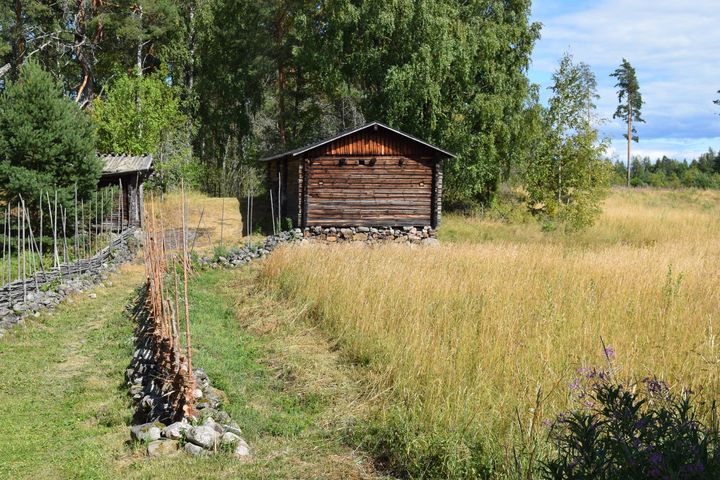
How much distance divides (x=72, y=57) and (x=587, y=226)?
3021 centimetres

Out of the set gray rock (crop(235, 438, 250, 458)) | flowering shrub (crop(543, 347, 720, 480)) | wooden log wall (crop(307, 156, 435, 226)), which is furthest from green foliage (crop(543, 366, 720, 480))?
wooden log wall (crop(307, 156, 435, 226))

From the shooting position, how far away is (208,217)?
2712 cm

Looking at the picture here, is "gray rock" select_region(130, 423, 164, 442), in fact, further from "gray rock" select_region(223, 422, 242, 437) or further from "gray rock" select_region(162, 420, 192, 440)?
"gray rock" select_region(223, 422, 242, 437)

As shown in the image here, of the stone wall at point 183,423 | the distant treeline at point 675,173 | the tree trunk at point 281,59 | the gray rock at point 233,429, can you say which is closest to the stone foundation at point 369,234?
the tree trunk at point 281,59

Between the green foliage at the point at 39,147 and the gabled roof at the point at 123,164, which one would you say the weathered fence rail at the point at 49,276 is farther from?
the gabled roof at the point at 123,164

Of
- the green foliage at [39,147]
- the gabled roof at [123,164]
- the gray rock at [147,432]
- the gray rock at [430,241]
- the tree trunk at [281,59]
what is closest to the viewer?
the gray rock at [147,432]

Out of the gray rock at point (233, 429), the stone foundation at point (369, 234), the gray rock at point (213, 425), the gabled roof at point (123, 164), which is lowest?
the gray rock at point (233, 429)

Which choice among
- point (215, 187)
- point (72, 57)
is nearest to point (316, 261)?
point (215, 187)

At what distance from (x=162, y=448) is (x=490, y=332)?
12.5 feet

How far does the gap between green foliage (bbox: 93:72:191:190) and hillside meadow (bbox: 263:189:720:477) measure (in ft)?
65.7

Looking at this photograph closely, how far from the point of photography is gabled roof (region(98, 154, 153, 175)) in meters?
21.4

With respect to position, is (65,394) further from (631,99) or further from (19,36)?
(631,99)

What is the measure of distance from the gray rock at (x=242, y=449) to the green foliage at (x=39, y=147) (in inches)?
595

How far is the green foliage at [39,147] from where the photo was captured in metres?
18.3
